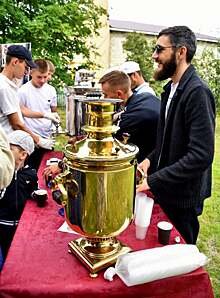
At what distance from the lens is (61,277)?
1.15m

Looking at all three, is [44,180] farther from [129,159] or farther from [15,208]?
[129,159]

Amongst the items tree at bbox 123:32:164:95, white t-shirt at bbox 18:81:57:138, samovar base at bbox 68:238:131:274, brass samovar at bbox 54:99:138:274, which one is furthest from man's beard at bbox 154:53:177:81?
tree at bbox 123:32:164:95

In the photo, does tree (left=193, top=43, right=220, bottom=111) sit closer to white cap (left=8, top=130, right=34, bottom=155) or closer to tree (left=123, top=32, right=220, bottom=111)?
tree (left=123, top=32, right=220, bottom=111)

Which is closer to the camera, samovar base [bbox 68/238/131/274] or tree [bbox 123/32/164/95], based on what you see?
samovar base [bbox 68/238/131/274]

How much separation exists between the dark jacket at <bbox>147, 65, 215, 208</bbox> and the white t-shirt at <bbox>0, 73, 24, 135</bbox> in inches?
52.7

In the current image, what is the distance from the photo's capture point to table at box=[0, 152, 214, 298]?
3.62ft

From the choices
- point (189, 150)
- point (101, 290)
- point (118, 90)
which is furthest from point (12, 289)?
point (118, 90)

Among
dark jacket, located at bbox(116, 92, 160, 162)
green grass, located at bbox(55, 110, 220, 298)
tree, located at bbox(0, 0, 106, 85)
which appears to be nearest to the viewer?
dark jacket, located at bbox(116, 92, 160, 162)

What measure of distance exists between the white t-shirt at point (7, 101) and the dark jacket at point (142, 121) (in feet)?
3.29

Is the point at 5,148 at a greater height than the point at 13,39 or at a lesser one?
lesser

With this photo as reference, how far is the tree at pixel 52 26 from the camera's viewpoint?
5992 mm

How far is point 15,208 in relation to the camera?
73.9 inches

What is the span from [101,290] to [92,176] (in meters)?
0.40

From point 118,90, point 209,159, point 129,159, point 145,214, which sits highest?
point 118,90
